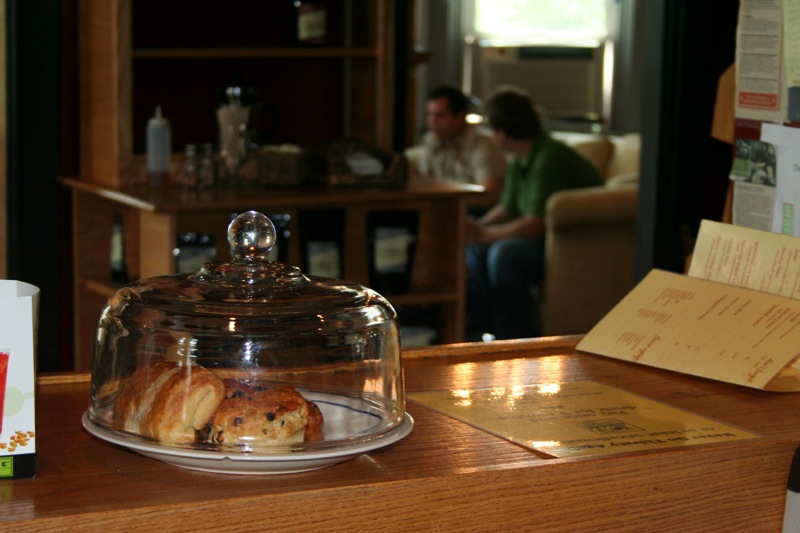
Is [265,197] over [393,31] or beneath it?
beneath

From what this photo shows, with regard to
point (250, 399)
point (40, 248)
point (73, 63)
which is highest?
point (73, 63)

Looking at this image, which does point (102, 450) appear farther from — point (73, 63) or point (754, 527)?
point (73, 63)

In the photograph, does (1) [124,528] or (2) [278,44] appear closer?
(1) [124,528]

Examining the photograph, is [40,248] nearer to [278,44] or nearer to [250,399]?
[278,44]

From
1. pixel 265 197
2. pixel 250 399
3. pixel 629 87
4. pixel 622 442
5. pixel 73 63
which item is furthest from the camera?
pixel 629 87

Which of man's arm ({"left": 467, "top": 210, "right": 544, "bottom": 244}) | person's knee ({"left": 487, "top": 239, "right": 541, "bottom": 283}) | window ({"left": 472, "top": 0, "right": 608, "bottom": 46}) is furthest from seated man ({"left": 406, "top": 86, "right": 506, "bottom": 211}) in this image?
window ({"left": 472, "top": 0, "right": 608, "bottom": 46})

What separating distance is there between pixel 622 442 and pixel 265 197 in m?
2.17

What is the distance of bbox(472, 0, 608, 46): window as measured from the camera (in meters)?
7.44

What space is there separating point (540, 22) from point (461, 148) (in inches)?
112

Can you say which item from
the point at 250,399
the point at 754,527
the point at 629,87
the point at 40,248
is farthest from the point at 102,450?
the point at 629,87

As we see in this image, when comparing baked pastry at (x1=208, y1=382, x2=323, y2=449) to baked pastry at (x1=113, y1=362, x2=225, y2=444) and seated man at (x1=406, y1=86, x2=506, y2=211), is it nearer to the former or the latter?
baked pastry at (x1=113, y1=362, x2=225, y2=444)

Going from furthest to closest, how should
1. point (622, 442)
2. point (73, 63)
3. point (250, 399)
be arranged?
point (73, 63) → point (622, 442) → point (250, 399)

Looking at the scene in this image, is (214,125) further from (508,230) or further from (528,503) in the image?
(528,503)

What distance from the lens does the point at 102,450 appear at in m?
0.96
